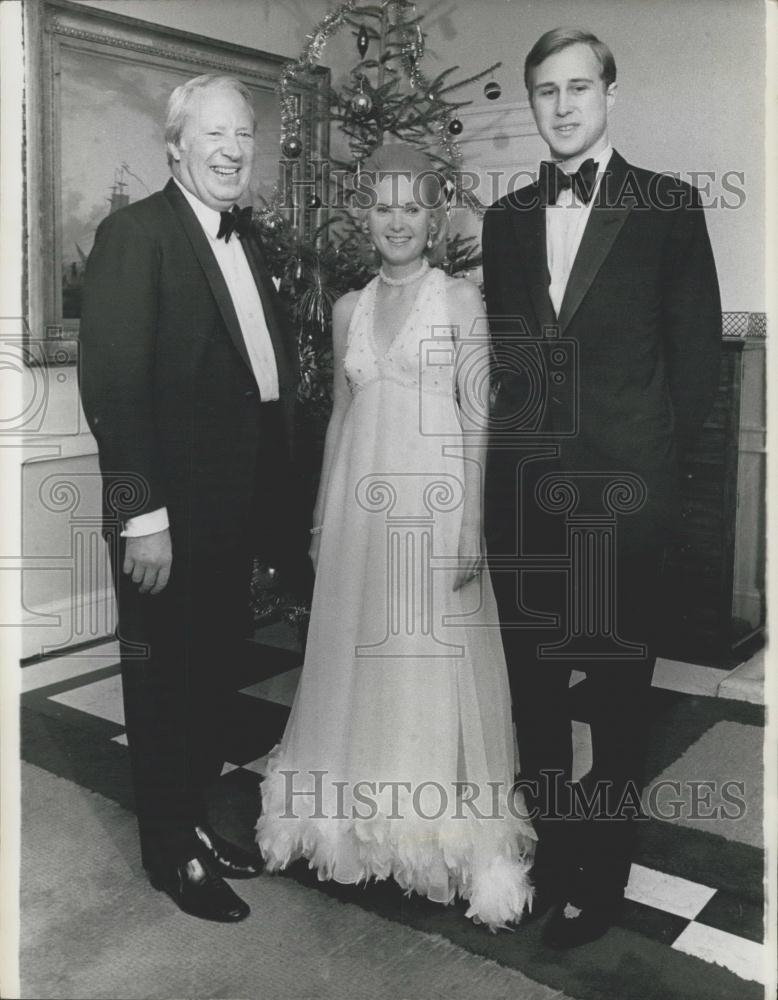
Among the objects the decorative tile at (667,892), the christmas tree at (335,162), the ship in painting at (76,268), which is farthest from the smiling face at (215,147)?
the decorative tile at (667,892)

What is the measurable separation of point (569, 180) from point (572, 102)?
156 millimetres

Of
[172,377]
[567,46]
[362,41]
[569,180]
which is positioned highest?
[362,41]

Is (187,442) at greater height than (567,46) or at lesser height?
lesser

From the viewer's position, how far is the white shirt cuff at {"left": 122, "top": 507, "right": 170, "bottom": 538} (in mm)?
2150

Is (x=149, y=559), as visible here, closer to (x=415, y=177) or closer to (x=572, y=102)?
(x=415, y=177)

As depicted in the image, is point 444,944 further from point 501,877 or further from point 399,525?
point 399,525

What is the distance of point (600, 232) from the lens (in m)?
2.09

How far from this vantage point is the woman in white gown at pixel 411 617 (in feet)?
7.50

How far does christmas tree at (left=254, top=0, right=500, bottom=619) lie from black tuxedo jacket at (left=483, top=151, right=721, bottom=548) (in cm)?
127

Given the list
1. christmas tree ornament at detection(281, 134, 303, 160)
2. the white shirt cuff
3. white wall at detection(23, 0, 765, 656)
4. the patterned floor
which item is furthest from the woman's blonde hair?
the patterned floor

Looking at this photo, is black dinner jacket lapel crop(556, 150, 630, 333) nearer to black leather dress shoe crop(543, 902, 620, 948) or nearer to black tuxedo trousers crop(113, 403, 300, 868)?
black tuxedo trousers crop(113, 403, 300, 868)

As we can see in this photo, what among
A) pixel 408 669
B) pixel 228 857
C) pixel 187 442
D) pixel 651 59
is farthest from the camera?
pixel 651 59

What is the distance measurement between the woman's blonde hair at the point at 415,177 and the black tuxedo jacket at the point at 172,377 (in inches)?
12.7

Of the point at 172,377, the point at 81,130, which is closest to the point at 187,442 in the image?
the point at 172,377
